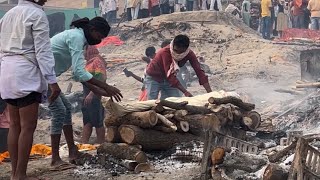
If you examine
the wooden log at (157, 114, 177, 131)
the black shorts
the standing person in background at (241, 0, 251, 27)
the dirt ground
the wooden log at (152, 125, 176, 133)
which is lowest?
the dirt ground

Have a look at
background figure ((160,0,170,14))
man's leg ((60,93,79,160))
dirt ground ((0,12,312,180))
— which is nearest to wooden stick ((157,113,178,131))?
man's leg ((60,93,79,160))

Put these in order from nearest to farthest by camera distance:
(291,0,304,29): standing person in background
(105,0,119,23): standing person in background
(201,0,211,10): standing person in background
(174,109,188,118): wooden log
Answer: (174,109,188,118): wooden log
(291,0,304,29): standing person in background
(105,0,119,23): standing person in background
(201,0,211,10): standing person in background

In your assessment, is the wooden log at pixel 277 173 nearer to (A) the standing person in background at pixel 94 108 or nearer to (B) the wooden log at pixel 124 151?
(B) the wooden log at pixel 124 151

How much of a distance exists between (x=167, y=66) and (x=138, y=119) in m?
2.15

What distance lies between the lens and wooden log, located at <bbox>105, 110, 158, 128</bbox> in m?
6.81

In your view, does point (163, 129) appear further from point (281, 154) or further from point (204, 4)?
point (204, 4)

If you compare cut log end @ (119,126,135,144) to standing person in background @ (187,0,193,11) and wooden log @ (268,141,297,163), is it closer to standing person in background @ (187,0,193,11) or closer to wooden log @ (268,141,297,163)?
wooden log @ (268,141,297,163)

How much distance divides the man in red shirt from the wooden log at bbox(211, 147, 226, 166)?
295 cm

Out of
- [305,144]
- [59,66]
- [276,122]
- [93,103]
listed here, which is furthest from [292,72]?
[305,144]

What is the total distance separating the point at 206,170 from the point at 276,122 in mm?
4036

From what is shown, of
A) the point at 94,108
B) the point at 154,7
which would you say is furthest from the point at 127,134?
the point at 154,7

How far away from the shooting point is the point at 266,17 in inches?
904

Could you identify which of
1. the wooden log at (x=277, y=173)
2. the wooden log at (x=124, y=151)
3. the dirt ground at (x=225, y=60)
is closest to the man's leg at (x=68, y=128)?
the wooden log at (x=124, y=151)

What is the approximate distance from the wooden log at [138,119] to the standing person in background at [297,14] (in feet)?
52.8
